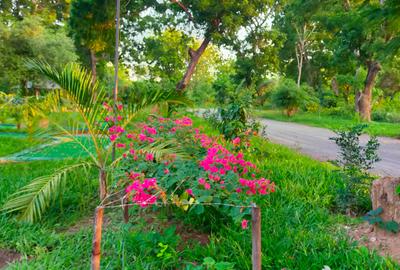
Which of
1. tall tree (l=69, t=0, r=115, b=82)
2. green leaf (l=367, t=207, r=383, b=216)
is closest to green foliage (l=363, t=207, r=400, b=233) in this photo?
green leaf (l=367, t=207, r=383, b=216)

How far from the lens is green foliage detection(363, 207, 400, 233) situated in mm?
2652

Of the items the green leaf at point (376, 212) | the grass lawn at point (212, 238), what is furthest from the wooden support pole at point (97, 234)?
the green leaf at point (376, 212)

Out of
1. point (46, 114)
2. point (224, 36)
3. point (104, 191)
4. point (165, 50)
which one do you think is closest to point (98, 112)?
point (46, 114)

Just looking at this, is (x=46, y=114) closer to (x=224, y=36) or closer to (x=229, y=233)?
(x=229, y=233)

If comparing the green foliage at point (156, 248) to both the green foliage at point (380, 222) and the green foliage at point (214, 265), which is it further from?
the green foliage at point (380, 222)

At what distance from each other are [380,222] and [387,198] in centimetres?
24

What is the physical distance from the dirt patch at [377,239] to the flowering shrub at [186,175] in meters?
0.80

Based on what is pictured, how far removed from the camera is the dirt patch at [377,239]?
8.03ft

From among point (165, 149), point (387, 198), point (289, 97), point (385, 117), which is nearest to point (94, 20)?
point (165, 149)

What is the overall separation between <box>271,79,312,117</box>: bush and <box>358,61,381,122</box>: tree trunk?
3353 millimetres

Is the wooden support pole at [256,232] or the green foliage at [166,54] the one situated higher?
the green foliage at [166,54]

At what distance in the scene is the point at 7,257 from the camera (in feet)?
9.26

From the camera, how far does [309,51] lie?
3053 centimetres

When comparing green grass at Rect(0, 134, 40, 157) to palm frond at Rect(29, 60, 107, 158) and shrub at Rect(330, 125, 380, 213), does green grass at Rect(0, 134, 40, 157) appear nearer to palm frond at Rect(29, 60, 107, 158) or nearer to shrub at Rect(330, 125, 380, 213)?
palm frond at Rect(29, 60, 107, 158)
